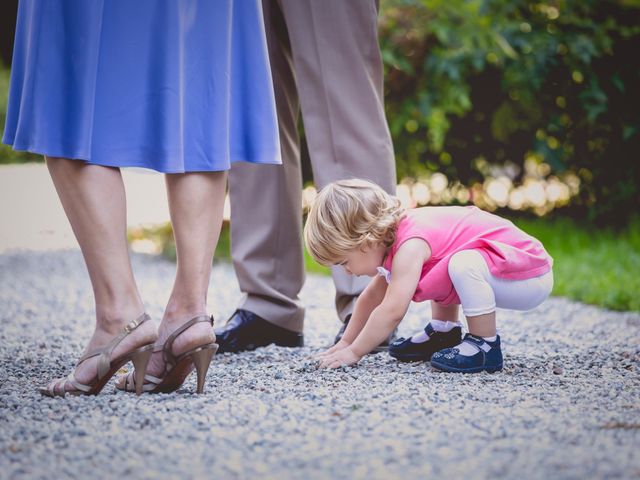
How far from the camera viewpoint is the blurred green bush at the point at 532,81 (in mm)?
5484

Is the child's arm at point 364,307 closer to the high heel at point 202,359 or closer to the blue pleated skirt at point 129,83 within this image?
the high heel at point 202,359

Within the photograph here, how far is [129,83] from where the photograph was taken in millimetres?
1828

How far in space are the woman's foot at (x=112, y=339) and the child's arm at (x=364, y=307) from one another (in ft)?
2.17

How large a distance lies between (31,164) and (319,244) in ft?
28.6

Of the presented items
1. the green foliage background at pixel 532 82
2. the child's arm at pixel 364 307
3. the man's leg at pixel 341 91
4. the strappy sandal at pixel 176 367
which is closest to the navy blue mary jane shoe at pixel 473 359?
the child's arm at pixel 364 307

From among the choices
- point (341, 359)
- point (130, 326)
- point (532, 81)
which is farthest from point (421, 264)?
point (532, 81)

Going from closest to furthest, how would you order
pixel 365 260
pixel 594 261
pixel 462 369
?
pixel 462 369 → pixel 365 260 → pixel 594 261

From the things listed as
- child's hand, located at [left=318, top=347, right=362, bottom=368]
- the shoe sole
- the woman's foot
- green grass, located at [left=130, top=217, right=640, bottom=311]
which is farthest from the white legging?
green grass, located at [left=130, top=217, right=640, bottom=311]

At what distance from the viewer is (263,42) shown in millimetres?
2027

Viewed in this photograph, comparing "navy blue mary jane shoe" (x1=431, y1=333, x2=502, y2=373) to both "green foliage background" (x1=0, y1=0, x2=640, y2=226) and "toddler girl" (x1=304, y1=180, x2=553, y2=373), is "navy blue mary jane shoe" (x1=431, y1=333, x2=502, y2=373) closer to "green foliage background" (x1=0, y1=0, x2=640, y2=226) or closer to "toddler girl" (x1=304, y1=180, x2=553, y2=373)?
"toddler girl" (x1=304, y1=180, x2=553, y2=373)

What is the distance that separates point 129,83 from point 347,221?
0.71 m

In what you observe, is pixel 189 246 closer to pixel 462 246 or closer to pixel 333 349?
pixel 333 349

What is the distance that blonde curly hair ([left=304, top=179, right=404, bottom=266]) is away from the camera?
7.30ft

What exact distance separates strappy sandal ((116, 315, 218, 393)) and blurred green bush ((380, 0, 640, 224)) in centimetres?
387
